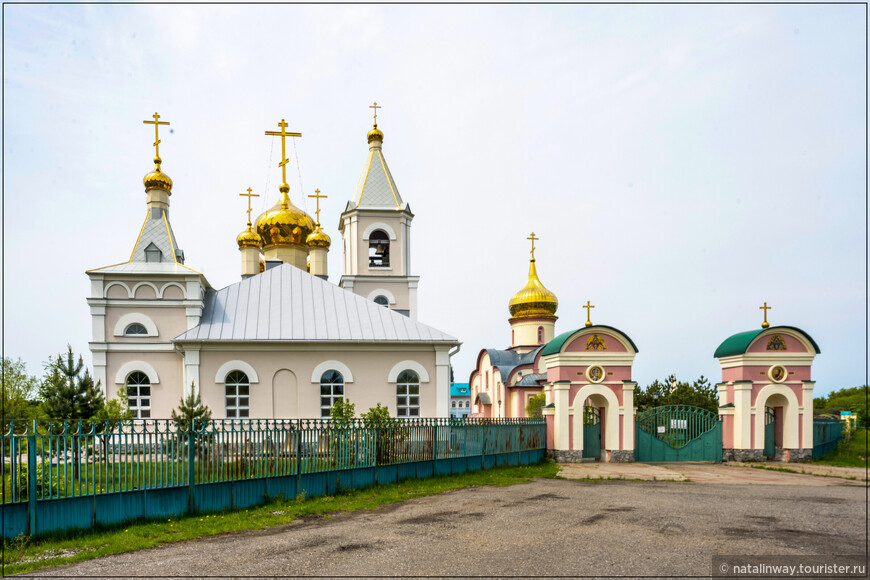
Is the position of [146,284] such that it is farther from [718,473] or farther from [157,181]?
[718,473]

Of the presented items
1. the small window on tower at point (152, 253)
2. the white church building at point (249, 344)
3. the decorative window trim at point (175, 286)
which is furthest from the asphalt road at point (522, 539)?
the small window on tower at point (152, 253)

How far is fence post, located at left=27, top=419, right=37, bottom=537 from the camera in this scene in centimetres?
769

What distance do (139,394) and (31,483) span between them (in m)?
10.9

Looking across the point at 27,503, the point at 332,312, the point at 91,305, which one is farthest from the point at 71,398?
the point at 27,503

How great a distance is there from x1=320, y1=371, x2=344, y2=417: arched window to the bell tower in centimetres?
667

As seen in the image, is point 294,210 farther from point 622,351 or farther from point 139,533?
point 139,533

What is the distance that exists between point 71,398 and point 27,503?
8.43 metres

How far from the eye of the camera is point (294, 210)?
29.1m

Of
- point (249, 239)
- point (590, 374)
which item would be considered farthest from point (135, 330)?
point (590, 374)

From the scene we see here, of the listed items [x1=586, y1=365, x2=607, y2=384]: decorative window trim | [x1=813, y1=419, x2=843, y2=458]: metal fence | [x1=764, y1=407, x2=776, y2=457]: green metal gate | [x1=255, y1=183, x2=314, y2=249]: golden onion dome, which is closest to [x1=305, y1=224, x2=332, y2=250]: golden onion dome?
[x1=255, y1=183, x2=314, y2=249]: golden onion dome

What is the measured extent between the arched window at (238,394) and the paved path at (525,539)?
8.16m

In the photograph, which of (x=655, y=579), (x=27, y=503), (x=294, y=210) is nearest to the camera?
(x=655, y=579)

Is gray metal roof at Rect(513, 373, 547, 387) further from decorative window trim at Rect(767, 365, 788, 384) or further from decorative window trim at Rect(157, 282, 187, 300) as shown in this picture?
decorative window trim at Rect(157, 282, 187, 300)

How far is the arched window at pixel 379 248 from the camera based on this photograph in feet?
82.7
